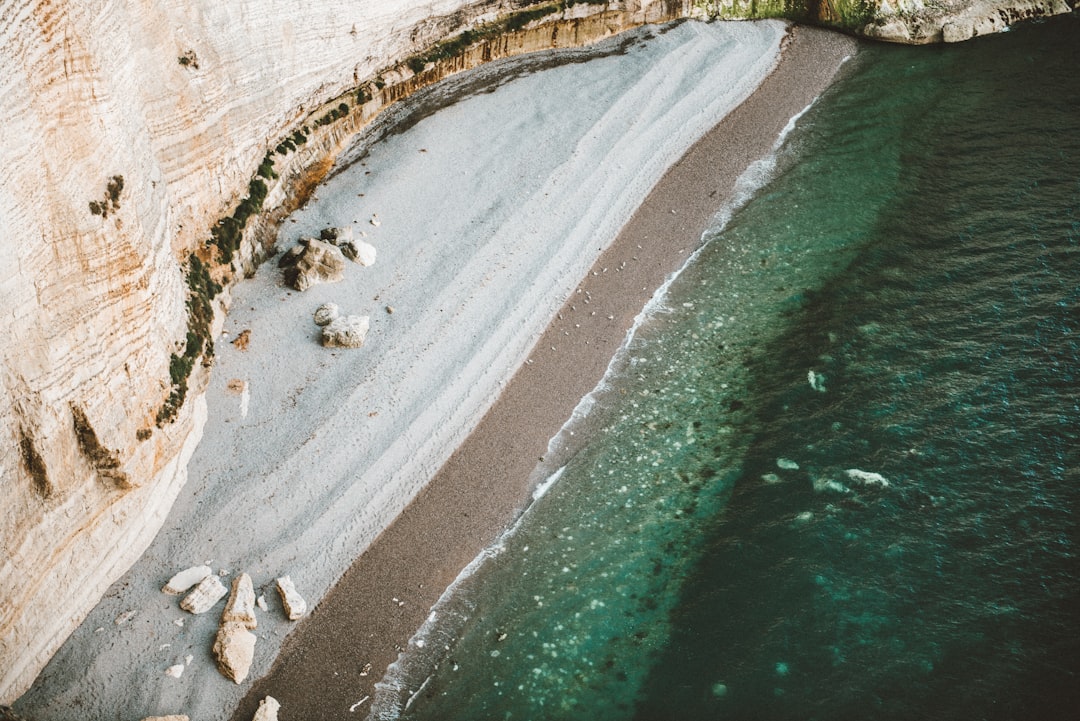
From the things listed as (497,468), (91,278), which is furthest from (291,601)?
(91,278)

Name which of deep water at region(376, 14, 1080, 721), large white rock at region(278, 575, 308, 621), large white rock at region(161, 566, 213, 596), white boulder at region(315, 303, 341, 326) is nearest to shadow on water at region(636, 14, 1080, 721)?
deep water at region(376, 14, 1080, 721)

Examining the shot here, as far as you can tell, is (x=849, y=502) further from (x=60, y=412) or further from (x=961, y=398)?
(x=60, y=412)

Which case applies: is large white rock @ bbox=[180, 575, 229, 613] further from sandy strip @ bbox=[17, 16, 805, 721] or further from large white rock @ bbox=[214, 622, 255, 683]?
large white rock @ bbox=[214, 622, 255, 683]

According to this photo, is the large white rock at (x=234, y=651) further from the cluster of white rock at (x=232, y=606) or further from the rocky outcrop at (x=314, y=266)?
the rocky outcrop at (x=314, y=266)

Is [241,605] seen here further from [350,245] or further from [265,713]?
[350,245]

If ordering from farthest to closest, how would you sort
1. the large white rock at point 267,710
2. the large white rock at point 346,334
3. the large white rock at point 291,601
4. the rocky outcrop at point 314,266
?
the rocky outcrop at point 314,266, the large white rock at point 346,334, the large white rock at point 291,601, the large white rock at point 267,710

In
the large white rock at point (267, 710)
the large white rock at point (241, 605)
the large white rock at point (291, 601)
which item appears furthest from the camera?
the large white rock at point (291, 601)

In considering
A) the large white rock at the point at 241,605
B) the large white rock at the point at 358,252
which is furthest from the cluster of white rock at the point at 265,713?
the large white rock at the point at 358,252
